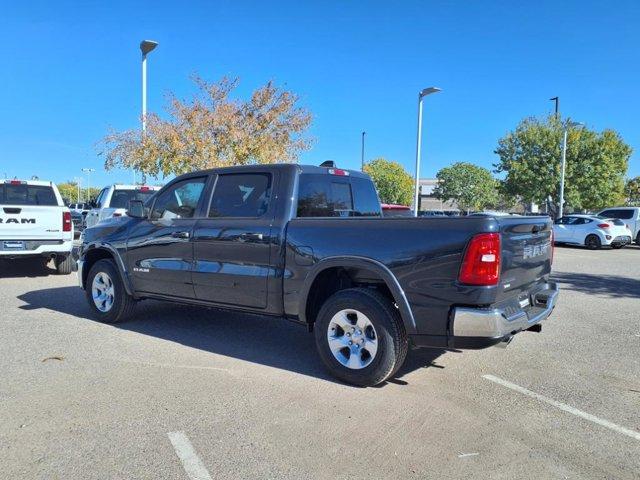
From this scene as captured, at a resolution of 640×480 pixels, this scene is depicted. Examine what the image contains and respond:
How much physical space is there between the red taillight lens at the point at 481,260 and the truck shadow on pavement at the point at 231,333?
1.28 meters

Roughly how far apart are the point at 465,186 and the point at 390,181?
40.0 feet

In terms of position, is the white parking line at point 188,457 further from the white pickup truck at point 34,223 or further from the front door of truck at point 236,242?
the white pickup truck at point 34,223

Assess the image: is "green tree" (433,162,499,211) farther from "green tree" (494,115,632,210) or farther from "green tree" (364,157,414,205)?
"green tree" (494,115,632,210)

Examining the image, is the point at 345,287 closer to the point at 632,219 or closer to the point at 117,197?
the point at 117,197

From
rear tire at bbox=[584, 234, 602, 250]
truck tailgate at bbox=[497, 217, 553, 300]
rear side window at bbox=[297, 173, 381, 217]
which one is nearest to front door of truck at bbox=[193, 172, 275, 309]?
rear side window at bbox=[297, 173, 381, 217]

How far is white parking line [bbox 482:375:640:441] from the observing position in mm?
3709

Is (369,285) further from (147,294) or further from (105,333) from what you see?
(105,333)

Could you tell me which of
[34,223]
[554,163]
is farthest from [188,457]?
[554,163]

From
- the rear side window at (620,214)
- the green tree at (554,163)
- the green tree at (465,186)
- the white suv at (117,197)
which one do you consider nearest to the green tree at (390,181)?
the green tree at (465,186)

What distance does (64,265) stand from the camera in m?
10.9

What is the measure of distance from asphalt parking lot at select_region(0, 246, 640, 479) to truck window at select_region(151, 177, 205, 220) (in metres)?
1.40

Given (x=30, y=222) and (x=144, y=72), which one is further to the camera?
(x=144, y=72)

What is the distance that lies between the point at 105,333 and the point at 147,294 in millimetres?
647

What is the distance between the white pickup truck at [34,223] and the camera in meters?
9.66
